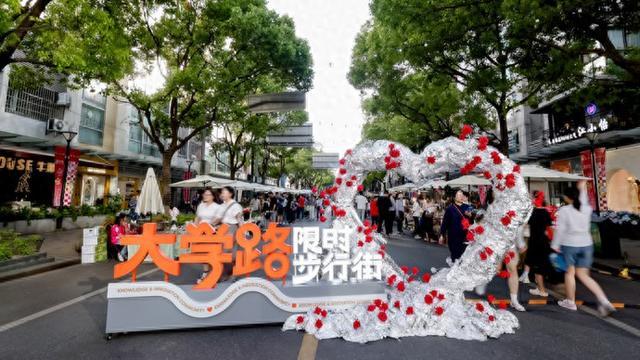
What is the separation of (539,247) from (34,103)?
21.7 metres

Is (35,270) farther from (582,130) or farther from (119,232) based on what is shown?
(582,130)

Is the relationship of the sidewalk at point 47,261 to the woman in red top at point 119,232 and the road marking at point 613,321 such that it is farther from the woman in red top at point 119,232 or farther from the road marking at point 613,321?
the road marking at point 613,321

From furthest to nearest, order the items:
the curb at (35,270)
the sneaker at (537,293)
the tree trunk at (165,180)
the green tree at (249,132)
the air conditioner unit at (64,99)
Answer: the green tree at (249,132) < the air conditioner unit at (64,99) < the tree trunk at (165,180) < the curb at (35,270) < the sneaker at (537,293)

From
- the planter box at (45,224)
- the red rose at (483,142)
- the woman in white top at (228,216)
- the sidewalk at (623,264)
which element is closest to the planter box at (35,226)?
the planter box at (45,224)

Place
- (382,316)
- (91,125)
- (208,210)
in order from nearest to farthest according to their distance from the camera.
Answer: (382,316), (208,210), (91,125)

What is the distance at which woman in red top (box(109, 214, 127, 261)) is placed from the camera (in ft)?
28.9

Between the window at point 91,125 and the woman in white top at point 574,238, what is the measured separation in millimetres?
22642

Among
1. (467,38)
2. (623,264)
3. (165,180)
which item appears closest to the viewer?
(623,264)

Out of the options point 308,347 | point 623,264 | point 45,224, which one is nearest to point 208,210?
point 308,347

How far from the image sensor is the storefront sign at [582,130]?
1552 centimetres

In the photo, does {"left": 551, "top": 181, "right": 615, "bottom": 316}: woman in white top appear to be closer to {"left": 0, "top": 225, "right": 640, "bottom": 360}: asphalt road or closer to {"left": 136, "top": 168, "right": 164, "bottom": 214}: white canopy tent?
{"left": 0, "top": 225, "right": 640, "bottom": 360}: asphalt road

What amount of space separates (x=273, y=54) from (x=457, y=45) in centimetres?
731

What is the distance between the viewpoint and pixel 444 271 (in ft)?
17.5

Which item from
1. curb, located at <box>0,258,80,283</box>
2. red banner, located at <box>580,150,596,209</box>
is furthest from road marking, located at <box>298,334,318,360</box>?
red banner, located at <box>580,150,596,209</box>
